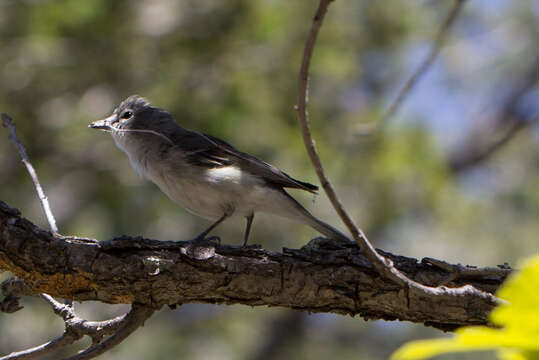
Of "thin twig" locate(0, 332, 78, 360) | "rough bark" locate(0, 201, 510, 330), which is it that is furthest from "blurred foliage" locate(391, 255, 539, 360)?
"thin twig" locate(0, 332, 78, 360)

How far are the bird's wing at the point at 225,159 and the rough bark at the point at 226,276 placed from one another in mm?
1337

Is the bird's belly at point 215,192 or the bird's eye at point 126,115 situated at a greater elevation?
the bird's eye at point 126,115

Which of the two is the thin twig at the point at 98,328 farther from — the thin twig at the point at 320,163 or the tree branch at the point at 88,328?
the thin twig at the point at 320,163

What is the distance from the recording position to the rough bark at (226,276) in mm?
2578

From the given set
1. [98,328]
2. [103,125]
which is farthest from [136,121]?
[98,328]

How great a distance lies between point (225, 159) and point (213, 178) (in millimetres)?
239

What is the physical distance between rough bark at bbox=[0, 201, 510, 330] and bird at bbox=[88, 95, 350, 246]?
1.20 meters

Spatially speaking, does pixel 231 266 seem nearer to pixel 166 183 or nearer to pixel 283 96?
pixel 166 183

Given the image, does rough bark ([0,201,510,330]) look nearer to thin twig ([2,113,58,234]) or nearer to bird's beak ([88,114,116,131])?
thin twig ([2,113,58,234])

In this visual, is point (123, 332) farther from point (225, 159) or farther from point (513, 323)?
point (513, 323)

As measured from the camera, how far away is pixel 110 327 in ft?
8.96

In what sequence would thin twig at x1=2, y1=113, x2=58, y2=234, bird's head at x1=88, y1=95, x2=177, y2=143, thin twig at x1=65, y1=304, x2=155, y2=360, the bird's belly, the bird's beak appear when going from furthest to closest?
bird's head at x1=88, y1=95, x2=177, y2=143 → the bird's beak → the bird's belly → thin twig at x1=2, y1=113, x2=58, y2=234 → thin twig at x1=65, y1=304, x2=155, y2=360

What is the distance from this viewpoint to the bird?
4094 mm

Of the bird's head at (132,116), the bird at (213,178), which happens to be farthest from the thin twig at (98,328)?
the bird's head at (132,116)
